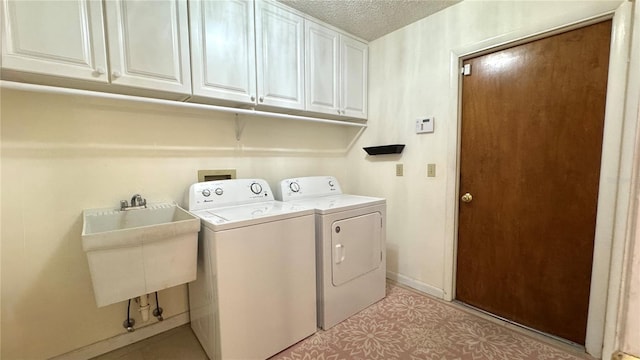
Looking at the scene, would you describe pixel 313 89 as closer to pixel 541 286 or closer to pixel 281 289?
pixel 281 289

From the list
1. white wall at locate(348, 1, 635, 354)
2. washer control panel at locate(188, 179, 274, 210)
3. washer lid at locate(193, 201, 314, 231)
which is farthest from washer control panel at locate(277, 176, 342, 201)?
white wall at locate(348, 1, 635, 354)

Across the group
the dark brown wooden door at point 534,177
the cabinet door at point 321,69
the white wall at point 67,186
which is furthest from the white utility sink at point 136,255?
the dark brown wooden door at point 534,177

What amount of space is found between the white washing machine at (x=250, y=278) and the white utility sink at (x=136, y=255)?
0.11 metres

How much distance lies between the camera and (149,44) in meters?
1.47

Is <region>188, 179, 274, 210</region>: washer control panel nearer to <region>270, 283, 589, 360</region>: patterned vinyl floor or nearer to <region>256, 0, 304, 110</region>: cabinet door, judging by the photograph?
<region>256, 0, 304, 110</region>: cabinet door

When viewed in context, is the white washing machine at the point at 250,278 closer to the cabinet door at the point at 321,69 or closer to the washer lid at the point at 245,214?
the washer lid at the point at 245,214

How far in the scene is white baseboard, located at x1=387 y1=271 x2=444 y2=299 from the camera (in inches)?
89.5

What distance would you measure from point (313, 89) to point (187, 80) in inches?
38.3

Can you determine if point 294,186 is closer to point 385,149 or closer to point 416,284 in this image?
point 385,149

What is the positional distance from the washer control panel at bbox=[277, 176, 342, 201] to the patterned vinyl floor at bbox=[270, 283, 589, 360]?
3.37ft

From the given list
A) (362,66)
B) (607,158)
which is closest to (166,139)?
(362,66)

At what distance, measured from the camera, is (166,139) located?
1.84 meters

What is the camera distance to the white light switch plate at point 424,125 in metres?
Result: 2.22

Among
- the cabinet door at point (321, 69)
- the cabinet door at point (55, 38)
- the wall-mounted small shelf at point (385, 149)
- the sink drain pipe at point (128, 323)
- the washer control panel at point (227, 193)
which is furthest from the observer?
Answer: the wall-mounted small shelf at point (385, 149)
